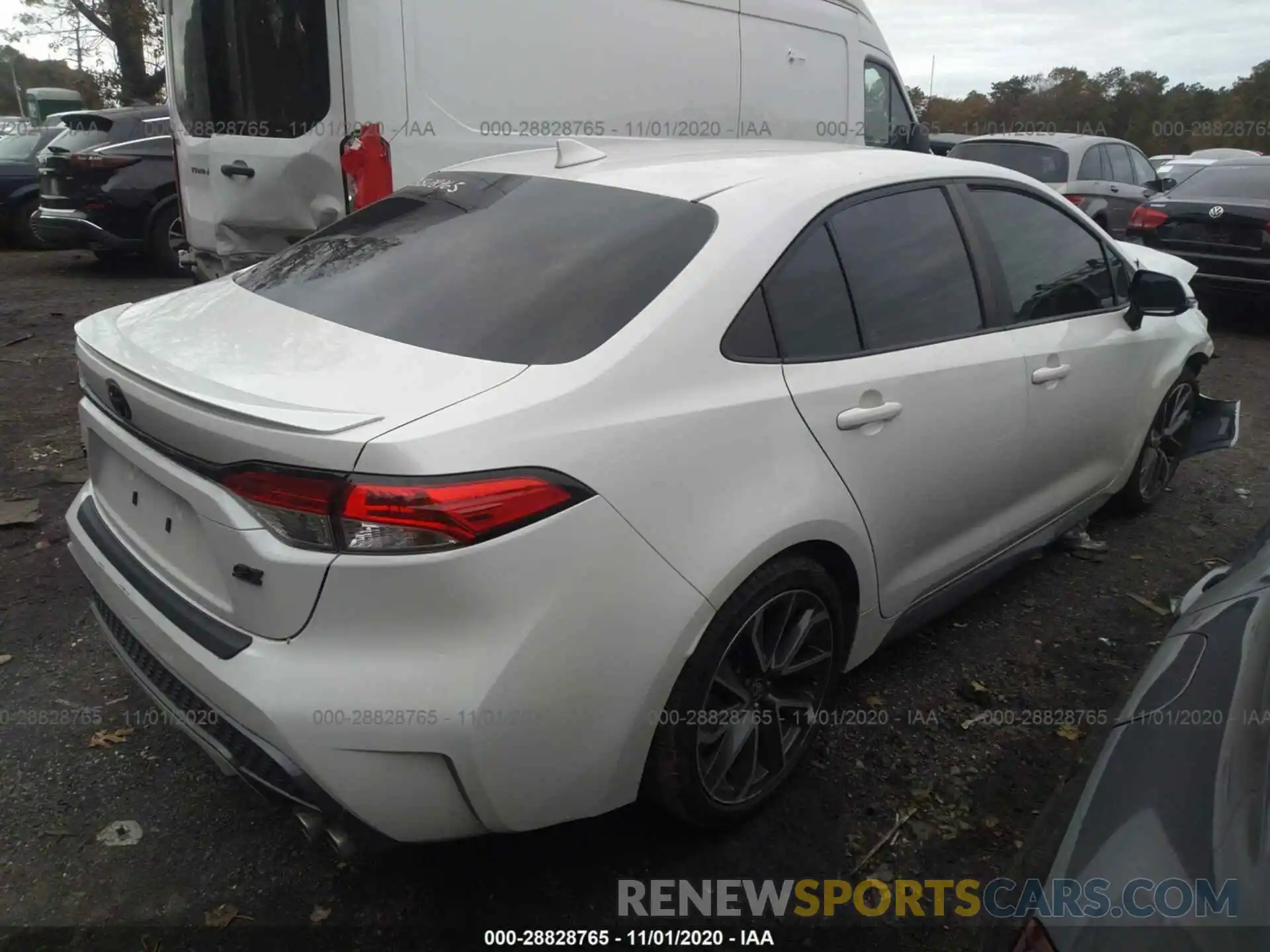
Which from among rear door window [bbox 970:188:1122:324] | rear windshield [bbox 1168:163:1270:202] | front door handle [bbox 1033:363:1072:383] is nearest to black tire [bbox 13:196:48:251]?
rear door window [bbox 970:188:1122:324]

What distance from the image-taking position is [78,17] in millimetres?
26250

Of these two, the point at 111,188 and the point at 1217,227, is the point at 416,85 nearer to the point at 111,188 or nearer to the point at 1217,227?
the point at 111,188

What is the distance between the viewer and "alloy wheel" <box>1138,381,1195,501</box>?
4.22 metres

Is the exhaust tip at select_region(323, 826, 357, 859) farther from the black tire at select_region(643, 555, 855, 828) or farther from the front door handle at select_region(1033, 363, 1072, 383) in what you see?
the front door handle at select_region(1033, 363, 1072, 383)

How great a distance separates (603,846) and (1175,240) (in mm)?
8368

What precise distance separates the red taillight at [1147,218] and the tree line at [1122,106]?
36777 mm

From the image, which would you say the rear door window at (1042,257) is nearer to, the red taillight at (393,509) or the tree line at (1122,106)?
the red taillight at (393,509)

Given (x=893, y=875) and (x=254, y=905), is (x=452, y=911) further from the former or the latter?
(x=893, y=875)

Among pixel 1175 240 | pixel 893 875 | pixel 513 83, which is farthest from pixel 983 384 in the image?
pixel 1175 240

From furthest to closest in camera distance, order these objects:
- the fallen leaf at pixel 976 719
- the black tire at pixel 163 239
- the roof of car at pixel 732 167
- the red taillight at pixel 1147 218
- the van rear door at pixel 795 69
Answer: the black tire at pixel 163 239
the red taillight at pixel 1147 218
the van rear door at pixel 795 69
the fallen leaf at pixel 976 719
the roof of car at pixel 732 167

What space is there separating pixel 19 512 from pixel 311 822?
3.17 m

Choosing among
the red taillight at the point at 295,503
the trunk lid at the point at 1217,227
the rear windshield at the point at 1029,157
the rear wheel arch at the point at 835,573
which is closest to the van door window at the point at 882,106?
the rear windshield at the point at 1029,157

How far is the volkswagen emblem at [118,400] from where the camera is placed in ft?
6.96

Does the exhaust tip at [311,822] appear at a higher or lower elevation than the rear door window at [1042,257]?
lower
